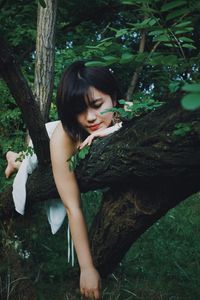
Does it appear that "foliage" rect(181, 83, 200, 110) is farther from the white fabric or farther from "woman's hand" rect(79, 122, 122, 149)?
the white fabric

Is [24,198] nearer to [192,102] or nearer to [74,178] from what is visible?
[74,178]

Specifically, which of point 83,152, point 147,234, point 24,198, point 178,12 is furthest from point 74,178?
point 147,234

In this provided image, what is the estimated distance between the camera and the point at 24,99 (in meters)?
2.41

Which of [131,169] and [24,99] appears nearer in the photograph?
[131,169]

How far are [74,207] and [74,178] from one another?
0.17 metres

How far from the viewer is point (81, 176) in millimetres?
2611

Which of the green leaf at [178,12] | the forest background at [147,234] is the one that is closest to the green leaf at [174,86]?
the forest background at [147,234]

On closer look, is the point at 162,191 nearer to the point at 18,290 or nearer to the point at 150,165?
the point at 150,165

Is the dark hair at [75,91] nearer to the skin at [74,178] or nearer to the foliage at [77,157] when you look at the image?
the skin at [74,178]

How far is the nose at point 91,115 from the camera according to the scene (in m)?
2.63

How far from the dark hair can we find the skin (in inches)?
1.3

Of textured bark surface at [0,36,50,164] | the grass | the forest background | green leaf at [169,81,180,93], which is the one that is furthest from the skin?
green leaf at [169,81,180,93]

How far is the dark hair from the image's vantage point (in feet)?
8.65

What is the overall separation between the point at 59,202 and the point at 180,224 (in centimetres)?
216
